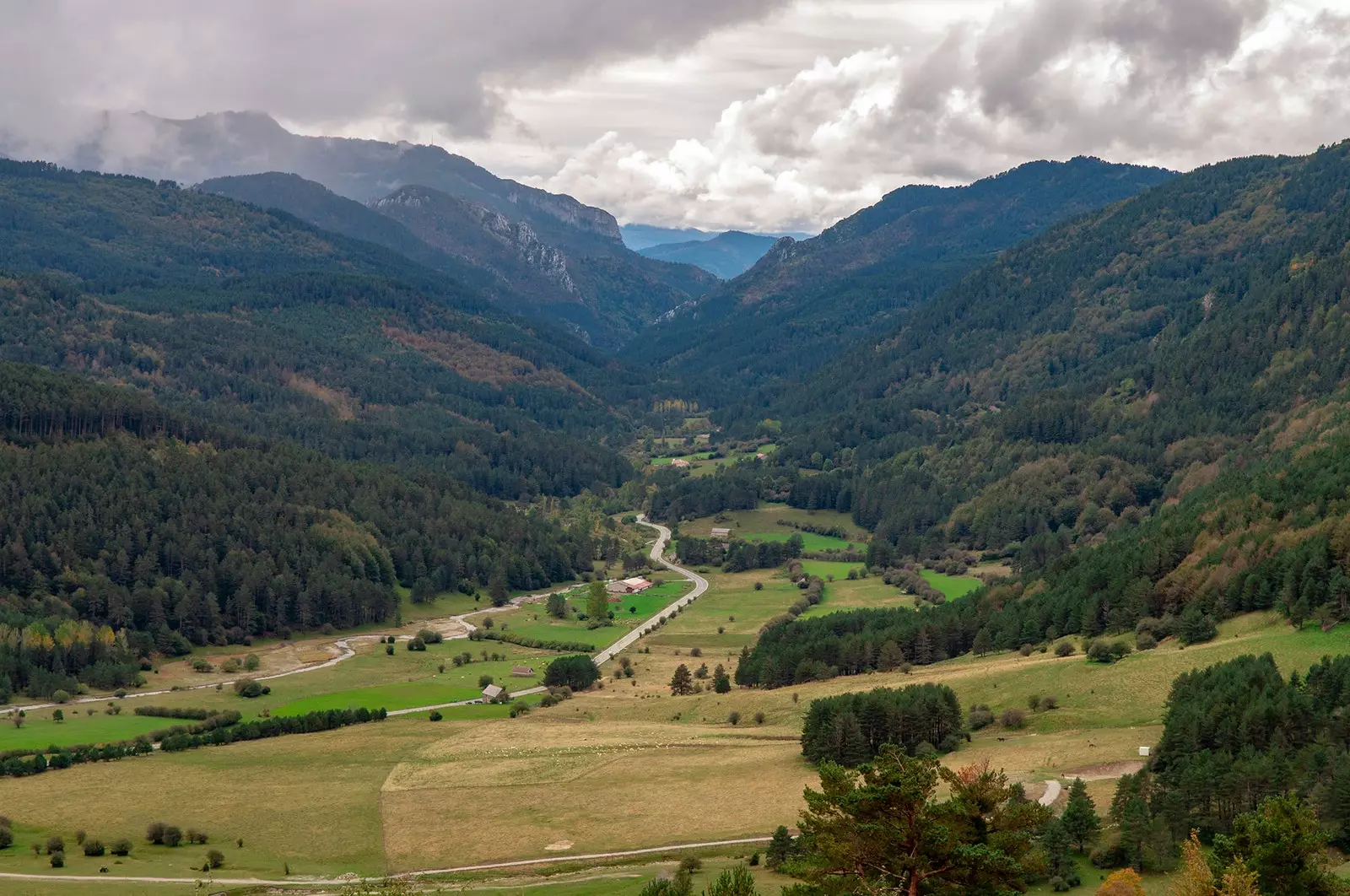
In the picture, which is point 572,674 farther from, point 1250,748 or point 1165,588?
point 1250,748

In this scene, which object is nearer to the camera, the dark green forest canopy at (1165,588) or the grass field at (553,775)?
the grass field at (553,775)

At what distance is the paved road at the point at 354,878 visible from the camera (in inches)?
3403

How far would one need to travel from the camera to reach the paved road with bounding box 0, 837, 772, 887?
284 feet

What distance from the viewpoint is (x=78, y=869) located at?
89.2 m

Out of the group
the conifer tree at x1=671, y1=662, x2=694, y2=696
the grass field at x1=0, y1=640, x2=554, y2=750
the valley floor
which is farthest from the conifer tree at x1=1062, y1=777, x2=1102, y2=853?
the grass field at x1=0, y1=640, x2=554, y2=750

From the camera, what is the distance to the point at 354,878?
87938 millimetres

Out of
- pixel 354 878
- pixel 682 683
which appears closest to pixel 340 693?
pixel 682 683

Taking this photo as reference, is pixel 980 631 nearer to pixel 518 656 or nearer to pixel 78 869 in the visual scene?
pixel 518 656

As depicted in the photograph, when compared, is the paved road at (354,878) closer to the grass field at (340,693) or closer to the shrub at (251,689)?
the grass field at (340,693)

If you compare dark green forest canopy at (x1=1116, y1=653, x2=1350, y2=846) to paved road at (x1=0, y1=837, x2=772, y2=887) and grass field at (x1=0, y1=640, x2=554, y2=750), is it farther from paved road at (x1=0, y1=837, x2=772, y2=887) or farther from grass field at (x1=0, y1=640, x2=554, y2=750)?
grass field at (x1=0, y1=640, x2=554, y2=750)

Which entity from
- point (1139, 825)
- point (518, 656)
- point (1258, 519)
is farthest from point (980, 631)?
point (1139, 825)

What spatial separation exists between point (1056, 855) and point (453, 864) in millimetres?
42045

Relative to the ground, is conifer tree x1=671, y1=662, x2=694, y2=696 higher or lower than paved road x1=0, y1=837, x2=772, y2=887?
higher

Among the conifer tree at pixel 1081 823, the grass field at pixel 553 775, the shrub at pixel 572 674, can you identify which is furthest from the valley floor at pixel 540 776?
the shrub at pixel 572 674
